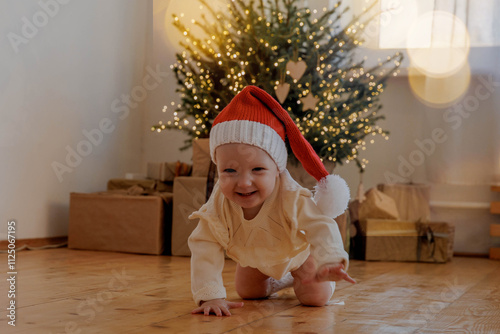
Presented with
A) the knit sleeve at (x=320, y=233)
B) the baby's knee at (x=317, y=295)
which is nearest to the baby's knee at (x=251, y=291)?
the baby's knee at (x=317, y=295)

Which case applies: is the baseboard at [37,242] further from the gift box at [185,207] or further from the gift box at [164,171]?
the gift box at [185,207]

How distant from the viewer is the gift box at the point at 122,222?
3.04 meters

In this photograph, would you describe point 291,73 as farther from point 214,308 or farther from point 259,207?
point 214,308

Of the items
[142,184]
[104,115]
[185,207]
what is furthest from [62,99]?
[185,207]

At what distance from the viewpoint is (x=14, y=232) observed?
2.91m

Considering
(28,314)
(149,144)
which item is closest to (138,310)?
(28,314)

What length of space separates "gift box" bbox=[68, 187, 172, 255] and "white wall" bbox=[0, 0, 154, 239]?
8.2 inches

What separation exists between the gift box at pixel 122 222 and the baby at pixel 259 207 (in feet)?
4.85

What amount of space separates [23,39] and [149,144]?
4.39ft

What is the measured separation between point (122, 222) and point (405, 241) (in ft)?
4.66

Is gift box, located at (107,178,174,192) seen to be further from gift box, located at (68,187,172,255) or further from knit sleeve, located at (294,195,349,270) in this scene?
knit sleeve, located at (294,195,349,270)

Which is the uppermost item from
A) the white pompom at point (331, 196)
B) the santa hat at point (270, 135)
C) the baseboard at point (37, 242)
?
the santa hat at point (270, 135)

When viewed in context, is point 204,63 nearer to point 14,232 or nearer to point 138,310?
point 14,232

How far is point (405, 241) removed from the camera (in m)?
3.13
